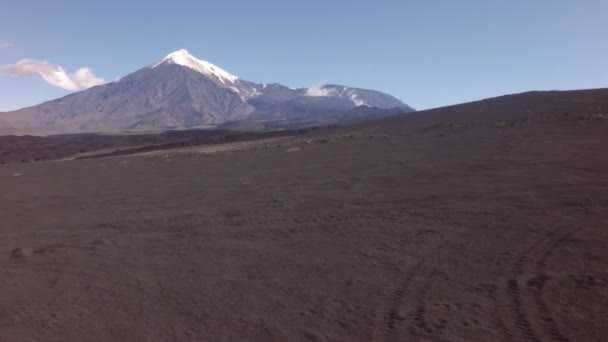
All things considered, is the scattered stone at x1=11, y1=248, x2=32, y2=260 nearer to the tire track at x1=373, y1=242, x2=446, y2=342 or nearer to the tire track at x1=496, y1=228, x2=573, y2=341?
the tire track at x1=373, y1=242, x2=446, y2=342

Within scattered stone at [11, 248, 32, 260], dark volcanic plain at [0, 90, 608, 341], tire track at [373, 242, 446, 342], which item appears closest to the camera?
tire track at [373, 242, 446, 342]

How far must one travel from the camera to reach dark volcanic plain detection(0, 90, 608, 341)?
6.14 metres

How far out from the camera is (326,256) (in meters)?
8.67

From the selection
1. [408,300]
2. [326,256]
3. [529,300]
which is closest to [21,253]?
[326,256]

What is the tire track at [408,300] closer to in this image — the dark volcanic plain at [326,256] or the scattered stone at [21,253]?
the dark volcanic plain at [326,256]

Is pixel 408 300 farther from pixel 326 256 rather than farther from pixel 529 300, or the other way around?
pixel 326 256

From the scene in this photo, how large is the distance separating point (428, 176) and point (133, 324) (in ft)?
37.0

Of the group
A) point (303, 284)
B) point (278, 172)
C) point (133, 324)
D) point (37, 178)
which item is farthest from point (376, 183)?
point (37, 178)

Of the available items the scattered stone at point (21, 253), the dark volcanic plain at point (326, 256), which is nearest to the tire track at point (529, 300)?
the dark volcanic plain at point (326, 256)

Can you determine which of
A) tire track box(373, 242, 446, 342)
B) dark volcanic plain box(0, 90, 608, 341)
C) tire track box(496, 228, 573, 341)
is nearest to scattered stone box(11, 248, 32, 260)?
dark volcanic plain box(0, 90, 608, 341)

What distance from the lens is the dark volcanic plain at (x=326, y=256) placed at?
6.14 meters

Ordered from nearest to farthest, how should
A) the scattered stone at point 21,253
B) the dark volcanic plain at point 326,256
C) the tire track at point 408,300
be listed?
the tire track at point 408,300, the dark volcanic plain at point 326,256, the scattered stone at point 21,253

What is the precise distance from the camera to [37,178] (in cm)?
2547

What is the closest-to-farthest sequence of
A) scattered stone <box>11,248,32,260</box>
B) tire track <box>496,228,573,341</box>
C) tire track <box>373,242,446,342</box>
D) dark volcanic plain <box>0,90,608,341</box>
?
tire track <box>496,228,573,341</box>
tire track <box>373,242,446,342</box>
dark volcanic plain <box>0,90,608,341</box>
scattered stone <box>11,248,32,260</box>
